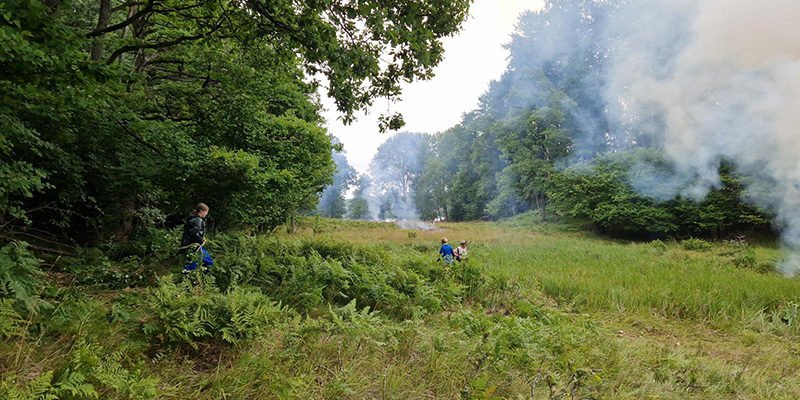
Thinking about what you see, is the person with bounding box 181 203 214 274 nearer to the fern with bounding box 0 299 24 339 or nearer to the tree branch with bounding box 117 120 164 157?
the tree branch with bounding box 117 120 164 157

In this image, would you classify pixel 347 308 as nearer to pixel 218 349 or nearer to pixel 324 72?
pixel 218 349

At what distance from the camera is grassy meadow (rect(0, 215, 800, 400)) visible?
90.7 inches

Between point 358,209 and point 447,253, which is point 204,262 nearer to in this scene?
point 447,253

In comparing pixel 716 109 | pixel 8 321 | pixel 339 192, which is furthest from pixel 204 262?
pixel 339 192

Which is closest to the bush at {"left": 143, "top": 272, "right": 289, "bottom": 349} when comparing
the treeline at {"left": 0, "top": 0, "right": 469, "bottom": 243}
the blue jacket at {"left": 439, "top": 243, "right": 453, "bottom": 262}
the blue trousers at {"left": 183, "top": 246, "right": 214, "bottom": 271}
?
the blue trousers at {"left": 183, "top": 246, "right": 214, "bottom": 271}

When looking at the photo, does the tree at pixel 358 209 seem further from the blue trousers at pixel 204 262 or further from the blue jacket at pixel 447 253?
the blue trousers at pixel 204 262

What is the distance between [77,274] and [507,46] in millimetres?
Result: 41029

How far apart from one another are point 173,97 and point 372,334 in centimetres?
861

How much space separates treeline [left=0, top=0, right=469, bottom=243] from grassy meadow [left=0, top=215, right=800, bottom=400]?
1495 millimetres

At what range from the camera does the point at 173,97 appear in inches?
332

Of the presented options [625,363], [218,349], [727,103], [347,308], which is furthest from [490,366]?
[727,103]

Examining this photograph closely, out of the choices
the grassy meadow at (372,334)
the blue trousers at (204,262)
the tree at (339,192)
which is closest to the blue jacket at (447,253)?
the grassy meadow at (372,334)

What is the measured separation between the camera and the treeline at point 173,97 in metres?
3.58

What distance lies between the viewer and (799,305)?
612 centimetres
